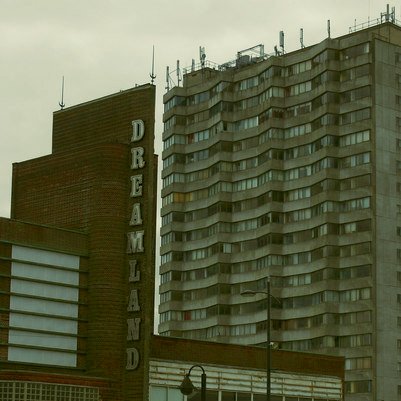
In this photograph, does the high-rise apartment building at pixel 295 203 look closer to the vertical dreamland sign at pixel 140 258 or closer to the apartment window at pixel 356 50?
the apartment window at pixel 356 50

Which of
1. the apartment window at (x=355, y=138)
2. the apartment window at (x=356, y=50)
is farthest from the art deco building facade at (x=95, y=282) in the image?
the apartment window at (x=356, y=50)

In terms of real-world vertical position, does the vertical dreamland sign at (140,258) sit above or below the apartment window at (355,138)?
below

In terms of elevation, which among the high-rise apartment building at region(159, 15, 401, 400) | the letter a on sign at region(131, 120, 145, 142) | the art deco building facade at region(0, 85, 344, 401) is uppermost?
the high-rise apartment building at region(159, 15, 401, 400)

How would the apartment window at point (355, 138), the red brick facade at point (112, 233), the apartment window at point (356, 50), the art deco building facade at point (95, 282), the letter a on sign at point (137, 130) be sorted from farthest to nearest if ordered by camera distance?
the apartment window at point (356, 50), the apartment window at point (355, 138), the letter a on sign at point (137, 130), the red brick facade at point (112, 233), the art deco building facade at point (95, 282)

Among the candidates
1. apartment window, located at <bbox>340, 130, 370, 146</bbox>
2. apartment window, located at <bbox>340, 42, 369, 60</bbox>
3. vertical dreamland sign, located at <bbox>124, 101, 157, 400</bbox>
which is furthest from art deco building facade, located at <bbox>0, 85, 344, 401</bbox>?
apartment window, located at <bbox>340, 42, 369, 60</bbox>

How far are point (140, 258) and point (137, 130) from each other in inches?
270

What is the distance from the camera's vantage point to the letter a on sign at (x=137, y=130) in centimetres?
6194

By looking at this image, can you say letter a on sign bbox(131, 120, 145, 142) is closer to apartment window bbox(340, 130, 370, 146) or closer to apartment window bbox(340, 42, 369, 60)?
apartment window bbox(340, 130, 370, 146)

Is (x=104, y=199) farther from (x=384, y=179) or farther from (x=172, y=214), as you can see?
(x=172, y=214)

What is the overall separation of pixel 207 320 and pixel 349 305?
22.6 metres

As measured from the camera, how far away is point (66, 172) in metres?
64.2

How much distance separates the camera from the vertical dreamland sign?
6022cm

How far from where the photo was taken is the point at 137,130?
6219 cm

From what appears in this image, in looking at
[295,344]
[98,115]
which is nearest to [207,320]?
[295,344]
